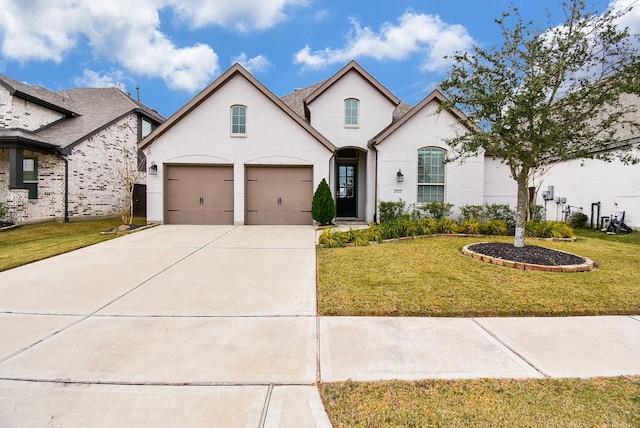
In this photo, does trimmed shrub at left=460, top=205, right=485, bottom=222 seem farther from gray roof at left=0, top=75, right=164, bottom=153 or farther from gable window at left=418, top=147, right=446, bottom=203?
gray roof at left=0, top=75, right=164, bottom=153

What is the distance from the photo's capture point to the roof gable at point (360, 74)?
13.5 m

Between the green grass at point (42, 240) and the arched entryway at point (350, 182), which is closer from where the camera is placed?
the green grass at point (42, 240)

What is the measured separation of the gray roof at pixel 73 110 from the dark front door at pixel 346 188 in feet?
39.1

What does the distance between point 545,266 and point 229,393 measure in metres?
Answer: 6.08

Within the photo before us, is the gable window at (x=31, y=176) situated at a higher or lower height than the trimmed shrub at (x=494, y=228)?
higher

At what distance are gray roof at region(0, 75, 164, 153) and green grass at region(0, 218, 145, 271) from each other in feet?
11.0

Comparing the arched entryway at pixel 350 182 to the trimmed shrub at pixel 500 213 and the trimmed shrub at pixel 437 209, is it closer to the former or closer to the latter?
the trimmed shrub at pixel 437 209

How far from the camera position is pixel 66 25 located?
1505cm

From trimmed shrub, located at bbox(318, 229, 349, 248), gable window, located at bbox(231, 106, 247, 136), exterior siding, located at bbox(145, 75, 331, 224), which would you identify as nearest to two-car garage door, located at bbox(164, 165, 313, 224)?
exterior siding, located at bbox(145, 75, 331, 224)

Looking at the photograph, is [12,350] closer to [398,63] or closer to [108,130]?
[108,130]

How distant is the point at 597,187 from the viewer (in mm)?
12711

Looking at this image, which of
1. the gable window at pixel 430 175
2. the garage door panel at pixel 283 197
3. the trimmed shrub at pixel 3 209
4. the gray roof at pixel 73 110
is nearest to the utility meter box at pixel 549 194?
the gable window at pixel 430 175

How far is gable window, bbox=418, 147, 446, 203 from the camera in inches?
487

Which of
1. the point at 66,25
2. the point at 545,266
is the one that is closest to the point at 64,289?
the point at 545,266
